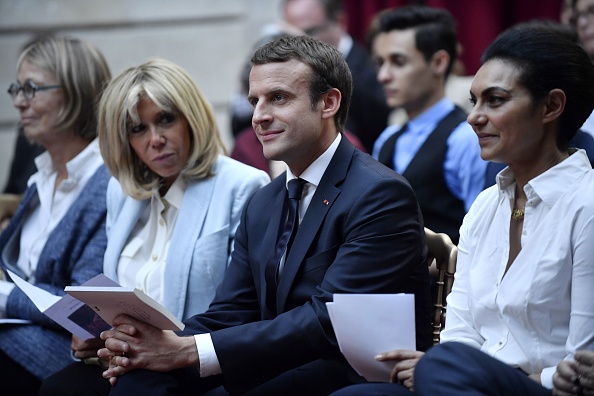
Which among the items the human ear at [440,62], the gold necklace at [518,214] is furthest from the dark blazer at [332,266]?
the human ear at [440,62]

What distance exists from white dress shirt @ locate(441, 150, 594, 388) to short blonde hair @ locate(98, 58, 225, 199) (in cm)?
131

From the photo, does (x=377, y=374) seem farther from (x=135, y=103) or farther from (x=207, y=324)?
(x=135, y=103)

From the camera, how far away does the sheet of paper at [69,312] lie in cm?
319

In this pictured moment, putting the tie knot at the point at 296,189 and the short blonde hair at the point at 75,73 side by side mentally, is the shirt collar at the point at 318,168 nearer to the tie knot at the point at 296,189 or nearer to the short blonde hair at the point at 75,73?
the tie knot at the point at 296,189

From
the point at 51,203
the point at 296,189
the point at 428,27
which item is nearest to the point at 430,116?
the point at 428,27

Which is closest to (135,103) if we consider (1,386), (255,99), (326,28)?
(255,99)

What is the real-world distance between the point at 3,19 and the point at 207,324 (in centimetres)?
436

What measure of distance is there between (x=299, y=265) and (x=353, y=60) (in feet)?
11.7

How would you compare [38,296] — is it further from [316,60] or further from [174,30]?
[174,30]

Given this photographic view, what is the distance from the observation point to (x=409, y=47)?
495 cm

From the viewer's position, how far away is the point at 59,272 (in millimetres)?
3877

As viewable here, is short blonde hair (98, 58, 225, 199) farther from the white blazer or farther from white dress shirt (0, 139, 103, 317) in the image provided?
white dress shirt (0, 139, 103, 317)

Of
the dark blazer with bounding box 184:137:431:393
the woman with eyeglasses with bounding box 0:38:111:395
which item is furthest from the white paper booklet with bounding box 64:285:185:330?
the woman with eyeglasses with bounding box 0:38:111:395

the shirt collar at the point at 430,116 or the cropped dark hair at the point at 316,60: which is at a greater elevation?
the cropped dark hair at the point at 316,60
